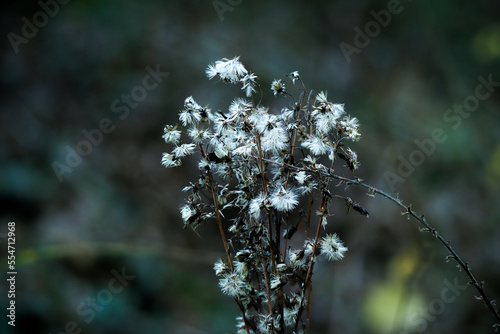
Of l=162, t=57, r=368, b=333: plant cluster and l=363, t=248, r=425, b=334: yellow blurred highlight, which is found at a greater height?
l=363, t=248, r=425, b=334: yellow blurred highlight

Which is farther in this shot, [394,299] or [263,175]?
[394,299]

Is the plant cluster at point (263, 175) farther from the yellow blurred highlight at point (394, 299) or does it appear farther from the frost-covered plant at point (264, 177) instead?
the yellow blurred highlight at point (394, 299)

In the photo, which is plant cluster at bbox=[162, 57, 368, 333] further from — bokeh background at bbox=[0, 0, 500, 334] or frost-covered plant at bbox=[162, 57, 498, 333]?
bokeh background at bbox=[0, 0, 500, 334]

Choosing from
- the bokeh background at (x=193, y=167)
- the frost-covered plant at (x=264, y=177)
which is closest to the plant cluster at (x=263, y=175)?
the frost-covered plant at (x=264, y=177)

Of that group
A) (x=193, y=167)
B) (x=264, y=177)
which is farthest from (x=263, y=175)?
(x=193, y=167)

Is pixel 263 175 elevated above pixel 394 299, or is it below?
below

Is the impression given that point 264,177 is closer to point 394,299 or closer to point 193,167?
point 193,167

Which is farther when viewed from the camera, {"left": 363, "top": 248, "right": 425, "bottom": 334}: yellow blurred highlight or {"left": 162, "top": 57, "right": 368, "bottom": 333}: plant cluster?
{"left": 363, "top": 248, "right": 425, "bottom": 334}: yellow blurred highlight

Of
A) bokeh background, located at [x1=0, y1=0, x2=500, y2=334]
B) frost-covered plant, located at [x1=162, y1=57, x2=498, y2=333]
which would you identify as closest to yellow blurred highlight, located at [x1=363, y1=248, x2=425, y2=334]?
bokeh background, located at [x1=0, y1=0, x2=500, y2=334]
